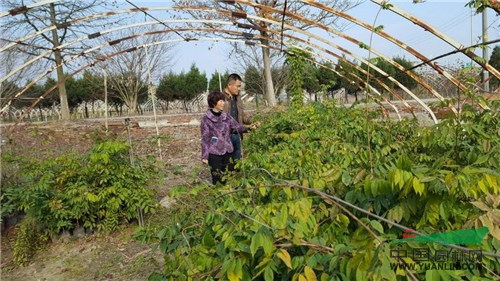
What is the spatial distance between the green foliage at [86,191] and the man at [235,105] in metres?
1.15

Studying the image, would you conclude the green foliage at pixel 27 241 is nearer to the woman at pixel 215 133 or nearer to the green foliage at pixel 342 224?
the woman at pixel 215 133

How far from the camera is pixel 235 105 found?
205 inches

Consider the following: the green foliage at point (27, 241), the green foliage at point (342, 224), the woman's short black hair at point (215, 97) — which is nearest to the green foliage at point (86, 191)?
the green foliage at point (27, 241)

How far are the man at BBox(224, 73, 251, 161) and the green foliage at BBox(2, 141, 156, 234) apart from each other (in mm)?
1150

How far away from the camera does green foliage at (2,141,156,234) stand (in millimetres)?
4219

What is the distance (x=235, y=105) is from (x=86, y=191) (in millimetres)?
2166

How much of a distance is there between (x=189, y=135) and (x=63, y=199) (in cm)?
718

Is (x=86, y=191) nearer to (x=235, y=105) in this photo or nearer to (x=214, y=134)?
(x=214, y=134)

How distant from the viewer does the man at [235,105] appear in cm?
503

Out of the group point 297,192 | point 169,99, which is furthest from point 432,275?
point 169,99

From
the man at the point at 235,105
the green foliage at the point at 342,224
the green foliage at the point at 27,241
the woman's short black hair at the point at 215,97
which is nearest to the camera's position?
the green foliage at the point at 342,224

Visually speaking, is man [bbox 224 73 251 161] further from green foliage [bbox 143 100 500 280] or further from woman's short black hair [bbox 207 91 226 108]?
Result: green foliage [bbox 143 100 500 280]

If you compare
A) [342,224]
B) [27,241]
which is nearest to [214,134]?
[27,241]

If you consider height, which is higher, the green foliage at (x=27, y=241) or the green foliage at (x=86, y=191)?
the green foliage at (x=86, y=191)
